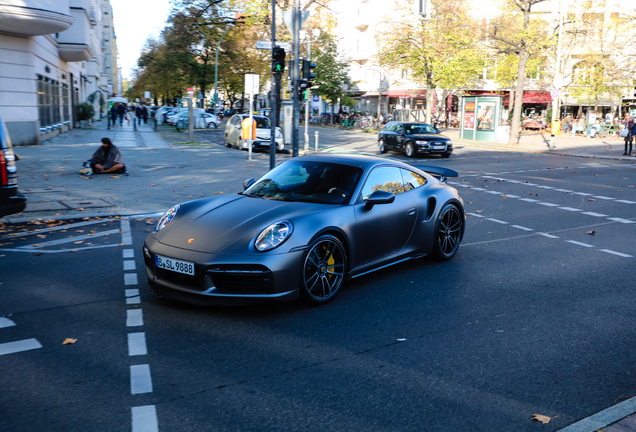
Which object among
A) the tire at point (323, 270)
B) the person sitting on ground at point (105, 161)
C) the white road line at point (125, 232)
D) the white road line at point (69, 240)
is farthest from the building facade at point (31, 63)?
the tire at point (323, 270)

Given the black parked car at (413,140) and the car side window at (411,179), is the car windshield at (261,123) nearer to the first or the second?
the black parked car at (413,140)

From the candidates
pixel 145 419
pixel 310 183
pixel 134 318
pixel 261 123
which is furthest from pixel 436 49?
pixel 145 419

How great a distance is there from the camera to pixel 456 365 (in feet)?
14.1

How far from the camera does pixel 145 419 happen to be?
3371 mm

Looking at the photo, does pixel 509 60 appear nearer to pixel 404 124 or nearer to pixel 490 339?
pixel 404 124

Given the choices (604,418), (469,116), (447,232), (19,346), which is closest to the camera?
(604,418)

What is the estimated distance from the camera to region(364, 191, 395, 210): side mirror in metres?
5.99

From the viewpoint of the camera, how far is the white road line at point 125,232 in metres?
8.44

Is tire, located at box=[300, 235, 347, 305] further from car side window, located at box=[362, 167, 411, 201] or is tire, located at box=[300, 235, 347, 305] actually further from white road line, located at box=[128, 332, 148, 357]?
white road line, located at box=[128, 332, 148, 357]

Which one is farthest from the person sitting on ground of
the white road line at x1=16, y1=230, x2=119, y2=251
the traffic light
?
the white road line at x1=16, y1=230, x2=119, y2=251

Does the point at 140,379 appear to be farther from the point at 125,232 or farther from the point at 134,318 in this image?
the point at 125,232

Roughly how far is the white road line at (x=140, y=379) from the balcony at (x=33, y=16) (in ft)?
66.1

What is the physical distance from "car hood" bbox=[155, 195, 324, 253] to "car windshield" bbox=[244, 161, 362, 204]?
10.0 inches

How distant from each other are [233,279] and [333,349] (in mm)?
1052
